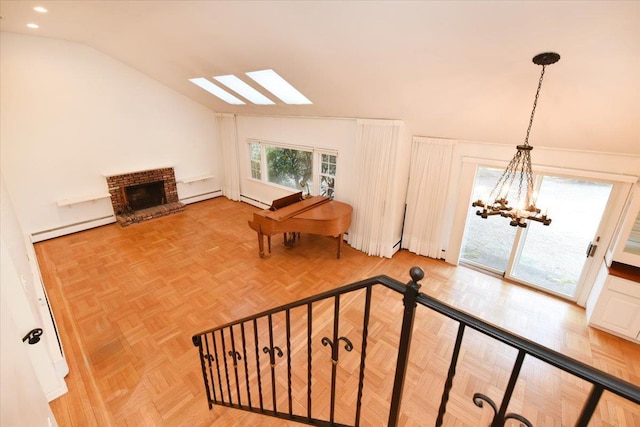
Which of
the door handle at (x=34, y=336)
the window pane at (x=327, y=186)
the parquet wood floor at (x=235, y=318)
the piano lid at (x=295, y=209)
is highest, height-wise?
the window pane at (x=327, y=186)

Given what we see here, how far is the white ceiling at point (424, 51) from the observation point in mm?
2207

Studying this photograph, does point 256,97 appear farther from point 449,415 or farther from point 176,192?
point 449,415

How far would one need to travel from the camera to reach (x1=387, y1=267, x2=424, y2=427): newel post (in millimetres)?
876

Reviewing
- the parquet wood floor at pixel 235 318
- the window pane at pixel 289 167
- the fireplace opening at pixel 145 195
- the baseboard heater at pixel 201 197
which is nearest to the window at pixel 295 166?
the window pane at pixel 289 167

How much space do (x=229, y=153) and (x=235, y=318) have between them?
519 centimetres

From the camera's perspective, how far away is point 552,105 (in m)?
3.09

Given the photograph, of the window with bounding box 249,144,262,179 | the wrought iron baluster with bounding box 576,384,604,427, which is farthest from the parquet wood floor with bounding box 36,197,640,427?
the wrought iron baluster with bounding box 576,384,604,427

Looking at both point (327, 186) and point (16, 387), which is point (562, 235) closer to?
point (327, 186)

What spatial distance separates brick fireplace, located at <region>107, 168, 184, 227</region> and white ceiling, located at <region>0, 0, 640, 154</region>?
9.02 ft

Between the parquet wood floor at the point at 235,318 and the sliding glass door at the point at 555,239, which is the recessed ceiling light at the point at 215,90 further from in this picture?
the sliding glass door at the point at 555,239

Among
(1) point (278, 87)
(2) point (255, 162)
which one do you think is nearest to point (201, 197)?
(2) point (255, 162)

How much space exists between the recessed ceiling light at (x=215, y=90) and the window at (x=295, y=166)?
1.12 meters

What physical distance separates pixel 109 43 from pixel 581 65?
663cm

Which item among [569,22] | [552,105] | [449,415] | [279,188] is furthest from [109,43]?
[449,415]
